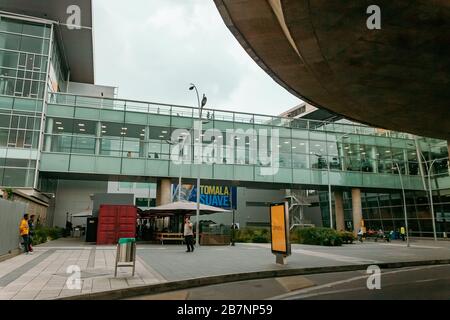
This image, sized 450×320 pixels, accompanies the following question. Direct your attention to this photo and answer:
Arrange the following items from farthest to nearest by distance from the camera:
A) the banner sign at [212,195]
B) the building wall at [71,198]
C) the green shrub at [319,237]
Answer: the banner sign at [212,195], the building wall at [71,198], the green shrub at [319,237]

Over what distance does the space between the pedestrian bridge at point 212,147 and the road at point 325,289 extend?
26006mm

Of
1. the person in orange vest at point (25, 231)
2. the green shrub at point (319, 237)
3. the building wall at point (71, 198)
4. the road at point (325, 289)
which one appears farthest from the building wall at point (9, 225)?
the building wall at point (71, 198)

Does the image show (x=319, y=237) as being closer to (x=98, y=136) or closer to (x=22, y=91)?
(x=98, y=136)

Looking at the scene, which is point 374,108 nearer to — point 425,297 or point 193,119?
point 425,297

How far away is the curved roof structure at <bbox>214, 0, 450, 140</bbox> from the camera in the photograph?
382 inches

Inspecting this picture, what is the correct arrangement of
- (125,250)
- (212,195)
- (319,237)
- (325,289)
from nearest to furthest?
(325,289)
(125,250)
(319,237)
(212,195)

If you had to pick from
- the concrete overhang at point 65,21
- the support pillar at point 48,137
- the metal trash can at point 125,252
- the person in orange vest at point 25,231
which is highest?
the concrete overhang at point 65,21

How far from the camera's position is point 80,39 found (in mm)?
40375

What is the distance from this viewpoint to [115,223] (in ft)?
86.3

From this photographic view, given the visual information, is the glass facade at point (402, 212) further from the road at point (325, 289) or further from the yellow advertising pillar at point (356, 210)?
the road at point (325, 289)

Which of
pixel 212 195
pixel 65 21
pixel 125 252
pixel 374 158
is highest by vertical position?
pixel 65 21

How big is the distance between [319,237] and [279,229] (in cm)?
1473

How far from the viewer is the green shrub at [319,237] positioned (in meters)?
27.2

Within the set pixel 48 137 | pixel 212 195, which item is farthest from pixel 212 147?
pixel 212 195
